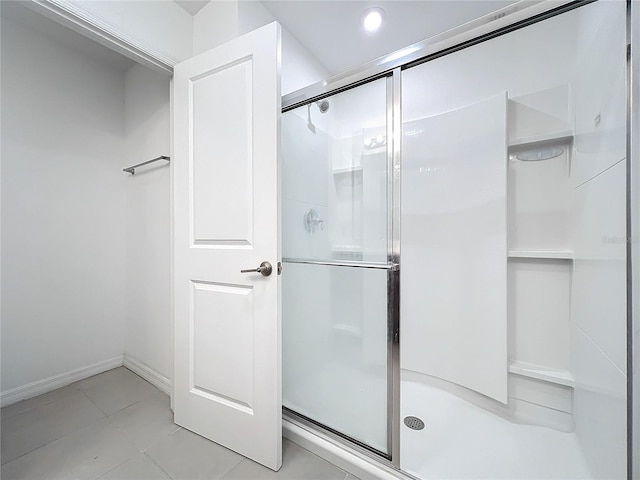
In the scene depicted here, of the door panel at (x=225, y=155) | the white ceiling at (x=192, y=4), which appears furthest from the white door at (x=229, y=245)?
the white ceiling at (x=192, y=4)

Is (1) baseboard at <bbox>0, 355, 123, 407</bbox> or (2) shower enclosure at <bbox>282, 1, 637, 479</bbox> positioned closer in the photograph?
(2) shower enclosure at <bbox>282, 1, 637, 479</bbox>

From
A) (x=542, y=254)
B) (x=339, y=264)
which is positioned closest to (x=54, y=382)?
(x=339, y=264)

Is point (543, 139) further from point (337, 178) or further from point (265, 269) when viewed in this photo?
point (265, 269)

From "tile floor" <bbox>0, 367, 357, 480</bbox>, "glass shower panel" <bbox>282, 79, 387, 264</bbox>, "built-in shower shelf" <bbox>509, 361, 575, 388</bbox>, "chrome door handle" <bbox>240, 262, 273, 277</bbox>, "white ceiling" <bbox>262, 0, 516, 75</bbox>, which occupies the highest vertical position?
"white ceiling" <bbox>262, 0, 516, 75</bbox>

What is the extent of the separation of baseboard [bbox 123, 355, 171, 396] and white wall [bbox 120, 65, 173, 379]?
0.02 m

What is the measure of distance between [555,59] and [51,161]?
320cm

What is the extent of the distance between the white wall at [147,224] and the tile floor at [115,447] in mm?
298

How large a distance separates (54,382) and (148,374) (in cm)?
58

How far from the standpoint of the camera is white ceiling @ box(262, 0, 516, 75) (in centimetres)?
156

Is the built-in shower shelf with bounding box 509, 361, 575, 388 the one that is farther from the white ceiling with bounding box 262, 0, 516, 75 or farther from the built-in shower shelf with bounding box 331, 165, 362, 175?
the white ceiling with bounding box 262, 0, 516, 75

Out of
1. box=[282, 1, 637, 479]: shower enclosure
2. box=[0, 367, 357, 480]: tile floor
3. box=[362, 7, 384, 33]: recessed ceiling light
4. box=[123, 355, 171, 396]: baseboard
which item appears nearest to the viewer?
box=[282, 1, 637, 479]: shower enclosure

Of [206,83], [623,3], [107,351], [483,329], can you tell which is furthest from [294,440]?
[623,3]

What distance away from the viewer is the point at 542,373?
4.73ft

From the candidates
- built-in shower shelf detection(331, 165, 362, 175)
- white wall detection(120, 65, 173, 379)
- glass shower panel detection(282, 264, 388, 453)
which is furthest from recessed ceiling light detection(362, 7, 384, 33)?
glass shower panel detection(282, 264, 388, 453)
